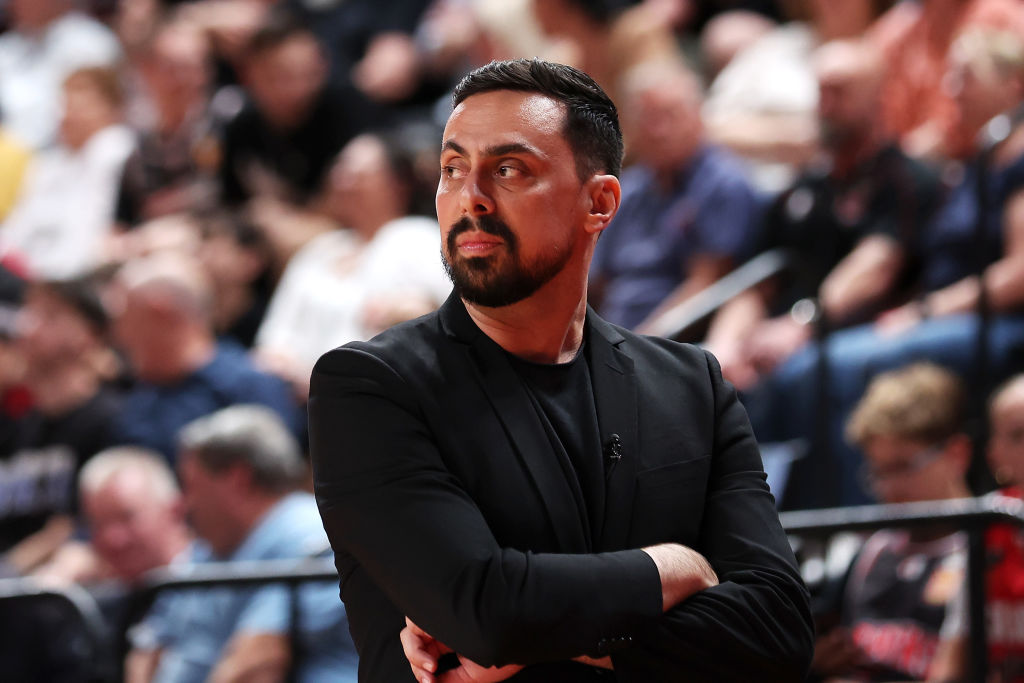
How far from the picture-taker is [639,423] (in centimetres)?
225

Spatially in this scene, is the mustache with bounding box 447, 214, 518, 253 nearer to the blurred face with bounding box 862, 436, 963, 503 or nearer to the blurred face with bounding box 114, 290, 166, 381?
the blurred face with bounding box 862, 436, 963, 503

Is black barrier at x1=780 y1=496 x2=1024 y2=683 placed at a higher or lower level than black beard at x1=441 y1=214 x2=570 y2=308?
lower

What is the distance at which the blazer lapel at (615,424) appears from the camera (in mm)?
2166

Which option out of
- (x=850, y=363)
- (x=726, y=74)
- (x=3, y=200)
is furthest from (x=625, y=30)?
(x=3, y=200)

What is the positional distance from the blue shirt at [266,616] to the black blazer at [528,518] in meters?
2.07

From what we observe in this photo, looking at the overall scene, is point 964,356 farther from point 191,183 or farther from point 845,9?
point 191,183

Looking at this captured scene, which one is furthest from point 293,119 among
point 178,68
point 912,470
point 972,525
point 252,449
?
point 972,525

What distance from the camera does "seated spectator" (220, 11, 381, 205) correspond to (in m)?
8.22

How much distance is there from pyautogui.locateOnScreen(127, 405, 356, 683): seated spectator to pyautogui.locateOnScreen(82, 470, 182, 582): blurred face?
4.8 inches

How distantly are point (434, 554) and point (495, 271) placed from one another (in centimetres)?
43

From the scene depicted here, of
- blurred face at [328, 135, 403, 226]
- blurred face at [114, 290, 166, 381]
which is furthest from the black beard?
blurred face at [328, 135, 403, 226]

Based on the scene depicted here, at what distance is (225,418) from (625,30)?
324 centimetres

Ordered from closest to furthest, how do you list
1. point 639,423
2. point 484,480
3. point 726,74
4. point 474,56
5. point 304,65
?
point 484,480, point 639,423, point 726,74, point 304,65, point 474,56

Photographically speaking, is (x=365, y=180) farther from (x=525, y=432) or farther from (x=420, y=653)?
(x=420, y=653)
